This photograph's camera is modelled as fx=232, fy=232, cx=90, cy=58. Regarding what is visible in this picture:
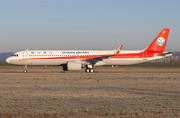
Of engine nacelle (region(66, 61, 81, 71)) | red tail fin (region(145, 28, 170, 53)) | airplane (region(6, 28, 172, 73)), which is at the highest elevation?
red tail fin (region(145, 28, 170, 53))

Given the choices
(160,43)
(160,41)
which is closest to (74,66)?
(160,43)

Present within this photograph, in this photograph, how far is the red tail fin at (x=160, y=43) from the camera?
42500mm

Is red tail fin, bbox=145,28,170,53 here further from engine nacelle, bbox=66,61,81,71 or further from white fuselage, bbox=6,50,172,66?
engine nacelle, bbox=66,61,81,71

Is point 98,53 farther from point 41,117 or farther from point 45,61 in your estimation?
point 41,117

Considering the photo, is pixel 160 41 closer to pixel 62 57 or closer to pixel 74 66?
pixel 74 66

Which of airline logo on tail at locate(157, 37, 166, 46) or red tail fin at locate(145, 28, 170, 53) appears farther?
airline logo on tail at locate(157, 37, 166, 46)

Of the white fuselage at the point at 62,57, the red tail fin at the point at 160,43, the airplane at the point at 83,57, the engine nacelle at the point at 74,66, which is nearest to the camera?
the engine nacelle at the point at 74,66

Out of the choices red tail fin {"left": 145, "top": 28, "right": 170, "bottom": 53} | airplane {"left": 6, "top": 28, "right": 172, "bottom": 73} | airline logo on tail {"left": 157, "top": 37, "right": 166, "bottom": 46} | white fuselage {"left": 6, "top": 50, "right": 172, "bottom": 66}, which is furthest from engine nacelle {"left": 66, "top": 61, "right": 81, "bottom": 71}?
airline logo on tail {"left": 157, "top": 37, "right": 166, "bottom": 46}

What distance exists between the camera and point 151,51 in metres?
42.2

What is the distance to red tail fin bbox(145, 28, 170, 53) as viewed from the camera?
42.5 metres

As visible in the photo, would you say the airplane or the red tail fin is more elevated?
the red tail fin

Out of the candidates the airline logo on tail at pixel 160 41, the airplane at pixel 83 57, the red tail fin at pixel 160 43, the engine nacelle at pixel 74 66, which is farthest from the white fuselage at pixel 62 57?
the airline logo on tail at pixel 160 41

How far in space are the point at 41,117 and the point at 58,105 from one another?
2.20 metres

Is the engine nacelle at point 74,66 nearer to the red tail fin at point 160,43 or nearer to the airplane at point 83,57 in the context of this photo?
the airplane at point 83,57
